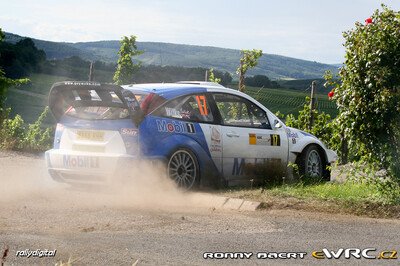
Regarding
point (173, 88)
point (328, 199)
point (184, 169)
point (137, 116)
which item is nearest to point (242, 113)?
point (173, 88)

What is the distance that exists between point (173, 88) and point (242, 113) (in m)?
1.53

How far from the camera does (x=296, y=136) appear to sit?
45.6 feet

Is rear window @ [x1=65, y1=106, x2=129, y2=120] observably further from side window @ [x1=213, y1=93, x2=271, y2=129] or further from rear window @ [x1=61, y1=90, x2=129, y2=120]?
side window @ [x1=213, y1=93, x2=271, y2=129]

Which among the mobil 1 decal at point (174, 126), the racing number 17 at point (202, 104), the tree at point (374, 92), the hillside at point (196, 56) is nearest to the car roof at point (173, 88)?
the racing number 17 at point (202, 104)

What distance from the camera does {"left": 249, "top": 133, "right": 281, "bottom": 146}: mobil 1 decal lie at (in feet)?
43.2

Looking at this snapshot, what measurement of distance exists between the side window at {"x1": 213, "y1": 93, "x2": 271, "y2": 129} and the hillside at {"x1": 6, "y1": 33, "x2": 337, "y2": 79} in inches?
5352

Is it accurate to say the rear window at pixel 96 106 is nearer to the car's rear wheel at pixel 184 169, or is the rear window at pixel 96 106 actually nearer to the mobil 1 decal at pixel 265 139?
the car's rear wheel at pixel 184 169

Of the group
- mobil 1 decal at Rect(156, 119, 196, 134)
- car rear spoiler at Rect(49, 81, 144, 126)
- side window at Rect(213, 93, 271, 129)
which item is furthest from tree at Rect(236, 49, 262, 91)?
car rear spoiler at Rect(49, 81, 144, 126)

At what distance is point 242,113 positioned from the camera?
13430 mm

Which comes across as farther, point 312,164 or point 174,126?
point 312,164

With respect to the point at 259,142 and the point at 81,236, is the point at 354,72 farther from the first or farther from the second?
the point at 81,236

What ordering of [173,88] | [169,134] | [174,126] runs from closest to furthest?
[169,134] → [174,126] → [173,88]

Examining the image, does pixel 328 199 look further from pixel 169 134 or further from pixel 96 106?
pixel 96 106

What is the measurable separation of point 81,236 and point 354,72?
15.6ft
